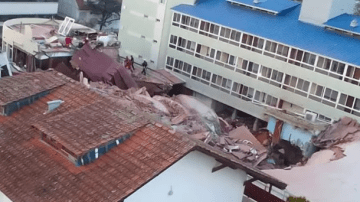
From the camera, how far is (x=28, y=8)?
62.1m

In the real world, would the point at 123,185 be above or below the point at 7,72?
above

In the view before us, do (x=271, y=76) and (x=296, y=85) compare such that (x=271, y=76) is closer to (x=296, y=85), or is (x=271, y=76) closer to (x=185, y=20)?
(x=296, y=85)

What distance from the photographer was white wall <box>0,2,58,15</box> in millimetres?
60088

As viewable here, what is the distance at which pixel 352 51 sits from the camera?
3294 cm

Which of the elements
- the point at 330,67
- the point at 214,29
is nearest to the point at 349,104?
the point at 330,67

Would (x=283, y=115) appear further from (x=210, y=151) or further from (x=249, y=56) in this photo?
(x=210, y=151)

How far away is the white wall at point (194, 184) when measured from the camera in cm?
1301

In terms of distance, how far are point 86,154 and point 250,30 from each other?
25.8m

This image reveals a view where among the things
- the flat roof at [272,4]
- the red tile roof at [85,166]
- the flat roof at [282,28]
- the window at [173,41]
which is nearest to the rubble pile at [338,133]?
the flat roof at [282,28]

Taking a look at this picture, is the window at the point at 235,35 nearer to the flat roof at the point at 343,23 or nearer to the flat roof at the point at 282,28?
the flat roof at the point at 282,28

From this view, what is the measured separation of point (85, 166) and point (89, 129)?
1421 millimetres

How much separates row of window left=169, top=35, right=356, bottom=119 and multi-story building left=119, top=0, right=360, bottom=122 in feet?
0.21

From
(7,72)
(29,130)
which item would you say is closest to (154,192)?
(29,130)

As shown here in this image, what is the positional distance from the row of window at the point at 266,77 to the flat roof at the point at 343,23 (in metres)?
4.25
